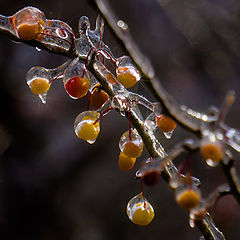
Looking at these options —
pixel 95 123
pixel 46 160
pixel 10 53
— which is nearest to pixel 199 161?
pixel 46 160

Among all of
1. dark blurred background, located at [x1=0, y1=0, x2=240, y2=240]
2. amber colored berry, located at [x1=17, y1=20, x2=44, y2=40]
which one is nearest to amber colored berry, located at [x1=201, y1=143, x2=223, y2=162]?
amber colored berry, located at [x1=17, y1=20, x2=44, y2=40]

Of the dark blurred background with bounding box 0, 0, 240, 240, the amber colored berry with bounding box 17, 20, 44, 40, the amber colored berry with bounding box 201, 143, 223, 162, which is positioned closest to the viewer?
the amber colored berry with bounding box 201, 143, 223, 162

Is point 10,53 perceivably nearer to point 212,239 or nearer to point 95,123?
point 95,123

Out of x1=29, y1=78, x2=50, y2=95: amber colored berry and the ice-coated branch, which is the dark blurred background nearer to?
x1=29, y1=78, x2=50, y2=95: amber colored berry

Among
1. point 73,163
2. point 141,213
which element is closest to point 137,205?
point 141,213

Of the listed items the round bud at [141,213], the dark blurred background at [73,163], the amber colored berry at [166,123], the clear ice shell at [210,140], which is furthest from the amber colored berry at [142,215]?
the dark blurred background at [73,163]

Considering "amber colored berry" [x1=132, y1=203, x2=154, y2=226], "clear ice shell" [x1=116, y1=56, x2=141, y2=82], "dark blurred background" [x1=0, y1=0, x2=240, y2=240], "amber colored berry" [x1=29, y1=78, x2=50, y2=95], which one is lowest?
"dark blurred background" [x1=0, y1=0, x2=240, y2=240]

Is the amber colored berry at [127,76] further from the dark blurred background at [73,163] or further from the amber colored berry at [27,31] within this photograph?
the dark blurred background at [73,163]
